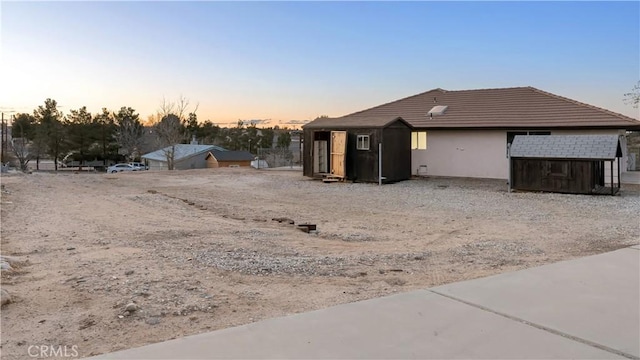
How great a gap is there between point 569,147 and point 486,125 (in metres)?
5.27

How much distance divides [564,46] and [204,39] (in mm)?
15695

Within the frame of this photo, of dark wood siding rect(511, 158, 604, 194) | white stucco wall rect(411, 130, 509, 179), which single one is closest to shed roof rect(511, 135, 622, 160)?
dark wood siding rect(511, 158, 604, 194)

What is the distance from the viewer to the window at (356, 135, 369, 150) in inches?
779

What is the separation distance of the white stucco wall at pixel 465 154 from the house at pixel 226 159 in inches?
1286

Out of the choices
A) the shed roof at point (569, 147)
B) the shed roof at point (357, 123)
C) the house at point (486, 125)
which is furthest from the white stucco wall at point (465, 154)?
the shed roof at point (569, 147)

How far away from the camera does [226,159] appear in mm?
53000

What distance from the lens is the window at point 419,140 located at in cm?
2291

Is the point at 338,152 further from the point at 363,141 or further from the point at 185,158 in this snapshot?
the point at 185,158

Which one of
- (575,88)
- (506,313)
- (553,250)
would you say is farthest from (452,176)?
(506,313)

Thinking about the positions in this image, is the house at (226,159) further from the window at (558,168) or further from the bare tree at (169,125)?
the window at (558,168)

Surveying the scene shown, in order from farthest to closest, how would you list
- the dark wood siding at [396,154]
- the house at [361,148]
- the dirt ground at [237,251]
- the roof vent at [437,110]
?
the roof vent at [437,110] → the dark wood siding at [396,154] → the house at [361,148] → the dirt ground at [237,251]

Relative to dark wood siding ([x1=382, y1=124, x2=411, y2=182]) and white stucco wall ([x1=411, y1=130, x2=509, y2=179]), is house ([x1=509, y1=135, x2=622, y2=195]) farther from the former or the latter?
dark wood siding ([x1=382, y1=124, x2=411, y2=182])

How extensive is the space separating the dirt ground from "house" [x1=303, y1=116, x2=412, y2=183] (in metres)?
4.71

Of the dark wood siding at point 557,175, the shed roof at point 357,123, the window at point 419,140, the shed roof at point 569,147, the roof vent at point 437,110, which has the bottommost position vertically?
the dark wood siding at point 557,175
